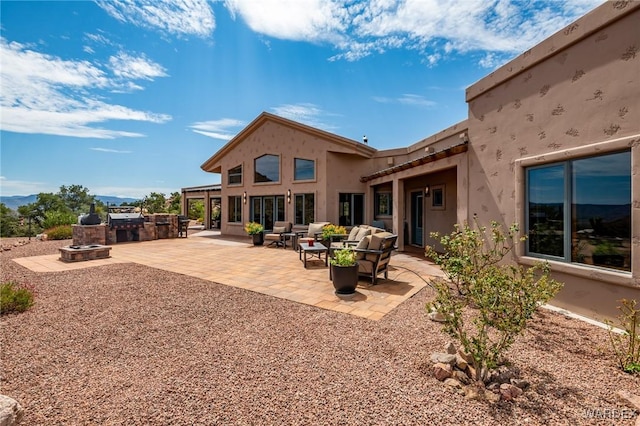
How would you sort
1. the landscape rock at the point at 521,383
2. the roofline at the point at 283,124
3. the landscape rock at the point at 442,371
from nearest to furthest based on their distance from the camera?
the landscape rock at the point at 521,383 → the landscape rock at the point at 442,371 → the roofline at the point at 283,124

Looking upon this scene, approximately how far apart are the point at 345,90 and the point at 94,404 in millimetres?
15055

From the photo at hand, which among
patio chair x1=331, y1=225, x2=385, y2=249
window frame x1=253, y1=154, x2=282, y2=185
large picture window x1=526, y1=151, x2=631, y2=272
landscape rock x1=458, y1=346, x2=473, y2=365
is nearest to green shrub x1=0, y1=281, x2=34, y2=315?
patio chair x1=331, y1=225, x2=385, y2=249

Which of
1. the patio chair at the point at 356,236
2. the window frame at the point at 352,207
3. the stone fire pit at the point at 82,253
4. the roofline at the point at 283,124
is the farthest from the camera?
the window frame at the point at 352,207

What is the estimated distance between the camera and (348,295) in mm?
5504

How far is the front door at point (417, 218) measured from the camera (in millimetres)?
12438

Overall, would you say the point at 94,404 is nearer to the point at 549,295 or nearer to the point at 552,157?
the point at 549,295

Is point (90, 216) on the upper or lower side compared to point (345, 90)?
lower

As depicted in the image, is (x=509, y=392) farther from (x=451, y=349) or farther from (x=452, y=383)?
(x=451, y=349)

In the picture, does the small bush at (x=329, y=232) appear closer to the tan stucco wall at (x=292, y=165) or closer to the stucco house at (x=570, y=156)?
the tan stucco wall at (x=292, y=165)

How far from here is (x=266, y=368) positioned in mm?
2918

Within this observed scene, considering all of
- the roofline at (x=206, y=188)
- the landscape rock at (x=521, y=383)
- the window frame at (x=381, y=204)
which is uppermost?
the roofline at (x=206, y=188)

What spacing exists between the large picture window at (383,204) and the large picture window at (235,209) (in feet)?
26.9

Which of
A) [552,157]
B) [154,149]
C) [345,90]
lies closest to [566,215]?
[552,157]

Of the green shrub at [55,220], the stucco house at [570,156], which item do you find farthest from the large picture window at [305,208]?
the green shrub at [55,220]
